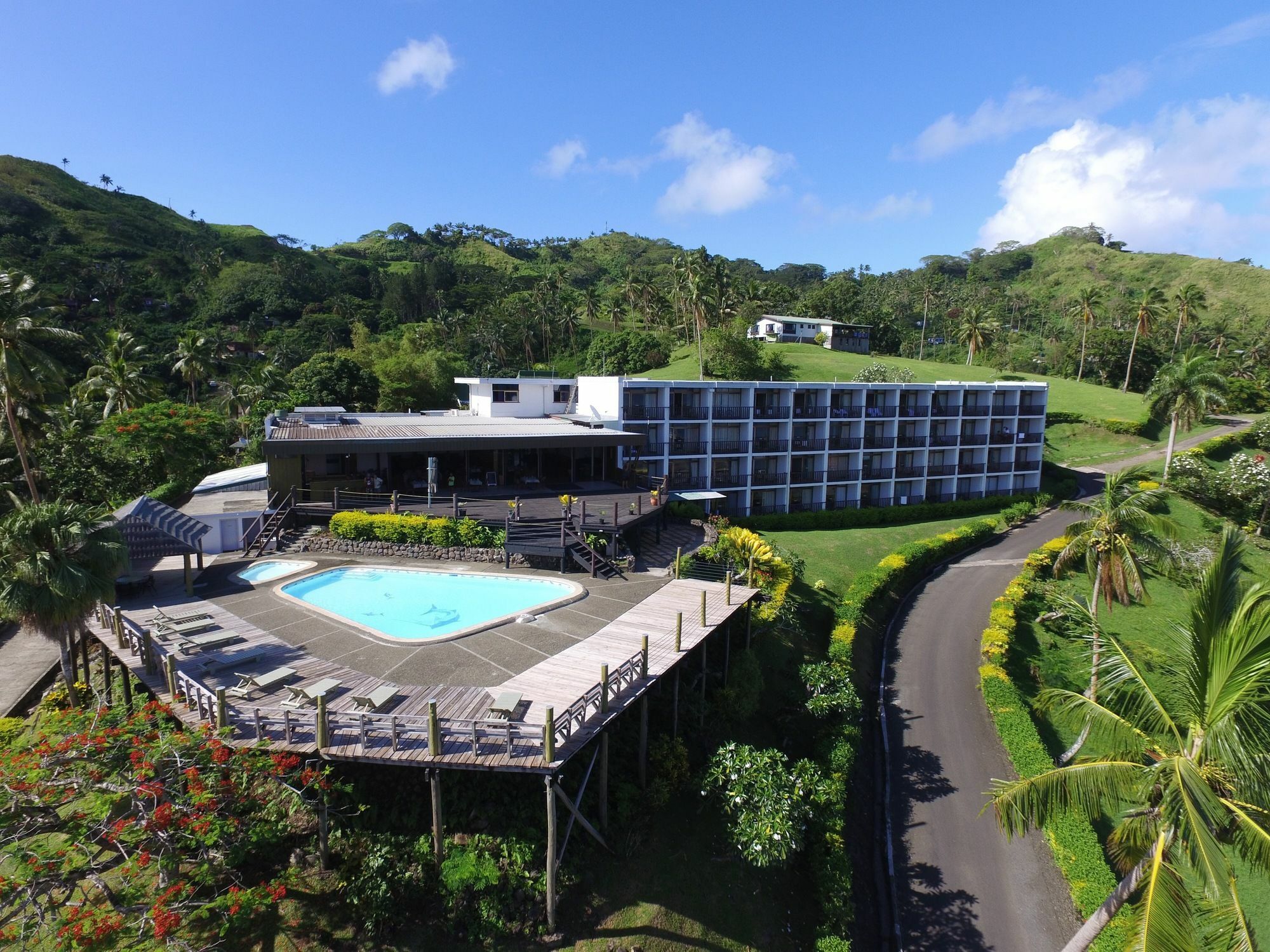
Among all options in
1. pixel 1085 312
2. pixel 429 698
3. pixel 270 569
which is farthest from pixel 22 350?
pixel 1085 312

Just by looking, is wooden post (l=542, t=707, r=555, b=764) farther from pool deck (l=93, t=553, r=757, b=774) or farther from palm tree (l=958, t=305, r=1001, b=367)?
palm tree (l=958, t=305, r=1001, b=367)

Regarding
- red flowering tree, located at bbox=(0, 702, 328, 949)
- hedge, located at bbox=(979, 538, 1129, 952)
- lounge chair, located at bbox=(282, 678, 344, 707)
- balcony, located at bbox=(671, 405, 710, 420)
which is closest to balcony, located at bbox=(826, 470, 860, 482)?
balcony, located at bbox=(671, 405, 710, 420)

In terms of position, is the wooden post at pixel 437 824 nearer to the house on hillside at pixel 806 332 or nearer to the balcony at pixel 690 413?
the balcony at pixel 690 413

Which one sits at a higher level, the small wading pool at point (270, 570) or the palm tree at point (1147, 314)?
the palm tree at point (1147, 314)

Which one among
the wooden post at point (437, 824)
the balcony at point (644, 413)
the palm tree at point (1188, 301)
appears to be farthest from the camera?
the palm tree at point (1188, 301)

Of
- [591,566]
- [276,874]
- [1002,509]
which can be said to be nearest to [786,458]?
[1002,509]

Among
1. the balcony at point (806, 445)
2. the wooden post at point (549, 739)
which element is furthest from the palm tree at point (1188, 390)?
the wooden post at point (549, 739)

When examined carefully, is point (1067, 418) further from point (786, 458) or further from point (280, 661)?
point (280, 661)
